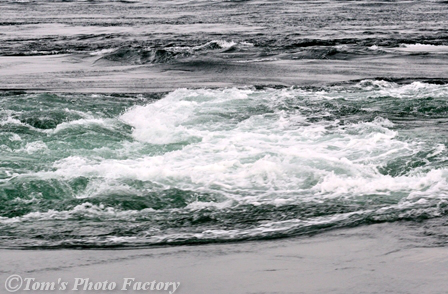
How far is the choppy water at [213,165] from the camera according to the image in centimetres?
962

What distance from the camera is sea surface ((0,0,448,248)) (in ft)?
31.6

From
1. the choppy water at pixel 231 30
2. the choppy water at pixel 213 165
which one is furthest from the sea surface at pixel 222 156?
the choppy water at pixel 231 30

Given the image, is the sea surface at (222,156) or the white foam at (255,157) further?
the white foam at (255,157)

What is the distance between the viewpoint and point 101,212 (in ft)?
33.0

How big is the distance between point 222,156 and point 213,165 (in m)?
0.75

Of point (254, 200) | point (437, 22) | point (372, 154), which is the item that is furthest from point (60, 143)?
point (437, 22)

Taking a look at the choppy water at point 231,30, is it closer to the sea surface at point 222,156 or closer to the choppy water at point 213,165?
the sea surface at point 222,156

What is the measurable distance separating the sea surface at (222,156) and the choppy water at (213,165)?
3 cm

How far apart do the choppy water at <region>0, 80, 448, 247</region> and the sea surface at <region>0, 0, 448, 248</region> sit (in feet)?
0.09

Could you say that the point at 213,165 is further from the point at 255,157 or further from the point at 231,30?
the point at 231,30

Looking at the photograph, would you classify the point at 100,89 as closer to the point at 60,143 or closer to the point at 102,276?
the point at 60,143

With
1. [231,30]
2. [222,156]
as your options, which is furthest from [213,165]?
[231,30]

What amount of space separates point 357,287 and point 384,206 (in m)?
2.74

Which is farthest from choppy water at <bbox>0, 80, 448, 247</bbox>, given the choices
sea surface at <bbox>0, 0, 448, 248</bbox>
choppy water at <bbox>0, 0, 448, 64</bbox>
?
choppy water at <bbox>0, 0, 448, 64</bbox>
